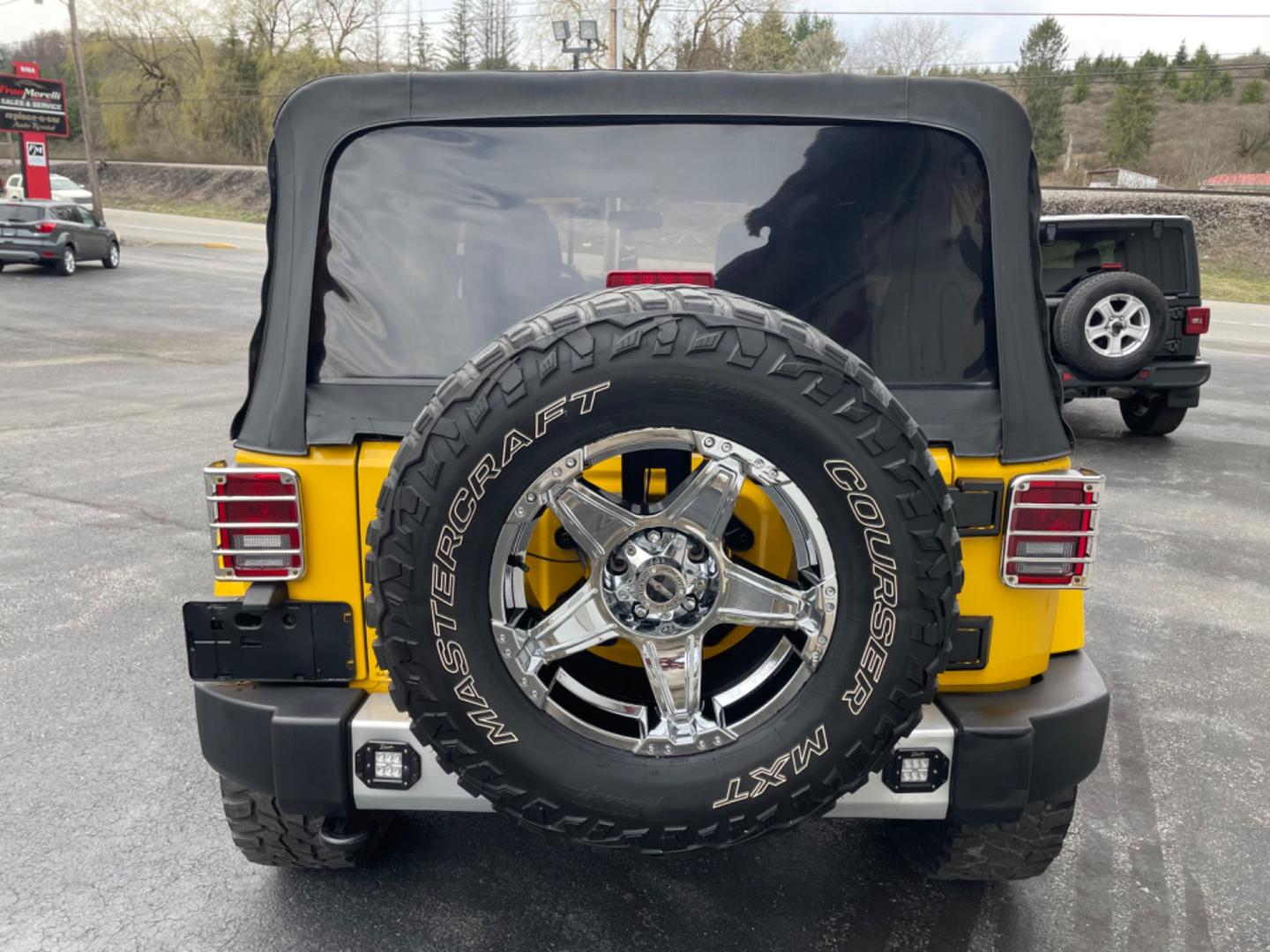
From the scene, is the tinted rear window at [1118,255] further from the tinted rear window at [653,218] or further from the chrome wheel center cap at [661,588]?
the chrome wheel center cap at [661,588]

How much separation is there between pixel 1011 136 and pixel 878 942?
1.99 metres

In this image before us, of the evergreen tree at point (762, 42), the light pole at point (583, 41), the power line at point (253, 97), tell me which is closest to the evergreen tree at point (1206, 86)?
the power line at point (253, 97)

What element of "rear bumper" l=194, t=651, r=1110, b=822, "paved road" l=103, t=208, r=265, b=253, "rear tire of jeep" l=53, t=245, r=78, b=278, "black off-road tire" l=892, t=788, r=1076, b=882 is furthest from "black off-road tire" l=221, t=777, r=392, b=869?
"paved road" l=103, t=208, r=265, b=253

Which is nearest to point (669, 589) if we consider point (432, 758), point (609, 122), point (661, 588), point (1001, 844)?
point (661, 588)

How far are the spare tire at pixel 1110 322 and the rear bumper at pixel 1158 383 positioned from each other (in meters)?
0.22

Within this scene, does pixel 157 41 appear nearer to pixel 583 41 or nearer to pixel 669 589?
pixel 583 41

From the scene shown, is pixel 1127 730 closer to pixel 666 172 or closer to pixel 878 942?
pixel 878 942

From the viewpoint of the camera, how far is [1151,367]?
918cm

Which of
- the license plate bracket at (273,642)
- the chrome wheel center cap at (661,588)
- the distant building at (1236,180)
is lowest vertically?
the license plate bracket at (273,642)

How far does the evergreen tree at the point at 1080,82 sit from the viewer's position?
268ft

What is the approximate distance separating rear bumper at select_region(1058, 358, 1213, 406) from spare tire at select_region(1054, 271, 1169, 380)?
224 millimetres

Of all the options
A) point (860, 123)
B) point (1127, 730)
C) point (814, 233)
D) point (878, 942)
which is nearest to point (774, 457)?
point (814, 233)

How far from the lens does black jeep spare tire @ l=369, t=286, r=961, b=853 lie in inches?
76.1

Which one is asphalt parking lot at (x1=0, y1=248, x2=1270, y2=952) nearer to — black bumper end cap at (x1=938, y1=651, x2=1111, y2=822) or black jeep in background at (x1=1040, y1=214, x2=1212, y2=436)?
black bumper end cap at (x1=938, y1=651, x2=1111, y2=822)
